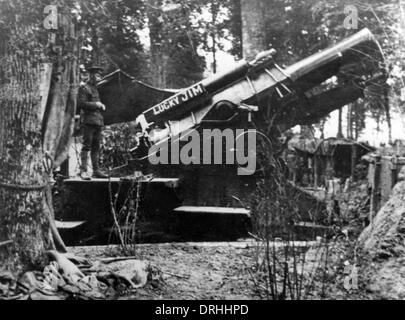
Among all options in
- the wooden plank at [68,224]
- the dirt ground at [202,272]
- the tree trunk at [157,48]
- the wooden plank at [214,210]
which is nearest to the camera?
the dirt ground at [202,272]

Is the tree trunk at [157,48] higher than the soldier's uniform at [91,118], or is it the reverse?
the tree trunk at [157,48]

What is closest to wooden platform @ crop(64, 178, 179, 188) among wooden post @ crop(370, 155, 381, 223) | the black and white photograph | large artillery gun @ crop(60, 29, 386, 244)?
the black and white photograph

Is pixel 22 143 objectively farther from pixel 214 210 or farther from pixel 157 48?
pixel 157 48

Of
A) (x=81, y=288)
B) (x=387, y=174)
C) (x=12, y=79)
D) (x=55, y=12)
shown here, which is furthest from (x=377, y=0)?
(x=81, y=288)

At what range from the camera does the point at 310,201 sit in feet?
21.6

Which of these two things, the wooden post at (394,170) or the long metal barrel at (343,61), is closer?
the wooden post at (394,170)

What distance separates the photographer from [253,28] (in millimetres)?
8000

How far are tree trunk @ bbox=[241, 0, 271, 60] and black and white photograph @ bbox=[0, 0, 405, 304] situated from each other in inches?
1.0

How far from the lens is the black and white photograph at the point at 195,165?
3.87 metres

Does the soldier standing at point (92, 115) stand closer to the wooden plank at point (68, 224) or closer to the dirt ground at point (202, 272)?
the wooden plank at point (68, 224)

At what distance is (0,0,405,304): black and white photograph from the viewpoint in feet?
12.7

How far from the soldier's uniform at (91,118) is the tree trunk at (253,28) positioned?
287 centimetres

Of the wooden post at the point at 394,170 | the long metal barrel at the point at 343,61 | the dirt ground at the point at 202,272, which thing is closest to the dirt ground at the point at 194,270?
the dirt ground at the point at 202,272

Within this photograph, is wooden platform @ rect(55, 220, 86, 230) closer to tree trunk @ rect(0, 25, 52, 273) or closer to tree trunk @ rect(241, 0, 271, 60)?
tree trunk @ rect(0, 25, 52, 273)
